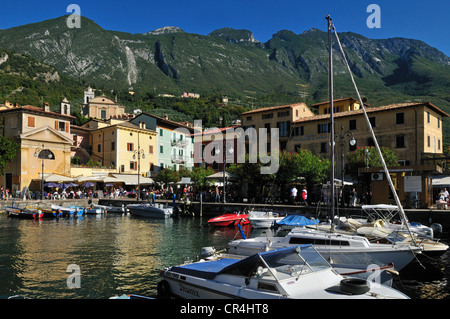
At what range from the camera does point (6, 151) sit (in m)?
45.1

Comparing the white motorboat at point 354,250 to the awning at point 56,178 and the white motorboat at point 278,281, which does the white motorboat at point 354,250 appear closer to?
the white motorboat at point 278,281

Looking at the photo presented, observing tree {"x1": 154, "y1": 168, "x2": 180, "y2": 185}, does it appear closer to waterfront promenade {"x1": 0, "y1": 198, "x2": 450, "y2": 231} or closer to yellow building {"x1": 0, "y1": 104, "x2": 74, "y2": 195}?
waterfront promenade {"x1": 0, "y1": 198, "x2": 450, "y2": 231}

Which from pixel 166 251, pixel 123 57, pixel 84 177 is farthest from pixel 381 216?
pixel 123 57

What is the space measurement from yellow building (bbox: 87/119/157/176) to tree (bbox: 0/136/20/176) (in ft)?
50.3

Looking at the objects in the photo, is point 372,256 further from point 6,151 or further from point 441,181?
point 6,151

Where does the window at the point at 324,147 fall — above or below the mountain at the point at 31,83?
below

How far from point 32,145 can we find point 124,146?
583 inches

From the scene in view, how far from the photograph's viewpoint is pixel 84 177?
165 feet

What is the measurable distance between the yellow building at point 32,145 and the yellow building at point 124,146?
8302mm

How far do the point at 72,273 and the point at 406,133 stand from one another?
41.6 metres

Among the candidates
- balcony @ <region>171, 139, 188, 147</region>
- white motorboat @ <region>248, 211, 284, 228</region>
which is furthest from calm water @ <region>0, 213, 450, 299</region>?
balcony @ <region>171, 139, 188, 147</region>

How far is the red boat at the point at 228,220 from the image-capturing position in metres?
30.8

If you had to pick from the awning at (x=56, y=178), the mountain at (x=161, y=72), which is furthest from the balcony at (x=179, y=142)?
the mountain at (x=161, y=72)
